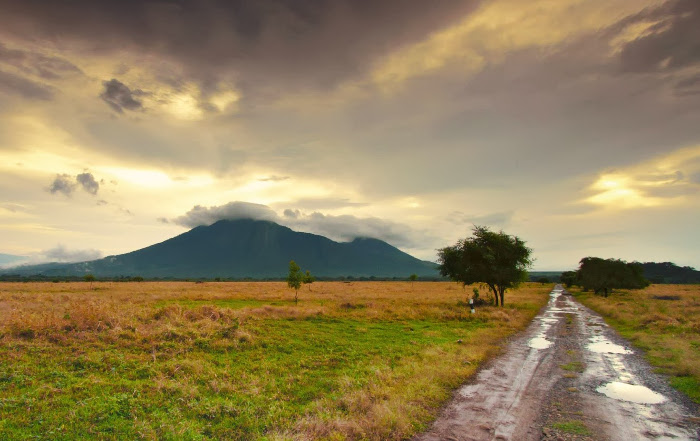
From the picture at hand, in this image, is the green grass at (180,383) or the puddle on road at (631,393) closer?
the green grass at (180,383)

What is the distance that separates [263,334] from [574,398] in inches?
639

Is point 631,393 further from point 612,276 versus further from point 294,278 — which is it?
point 612,276

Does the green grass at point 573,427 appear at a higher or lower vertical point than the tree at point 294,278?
lower

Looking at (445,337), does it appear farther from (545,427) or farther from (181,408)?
(181,408)

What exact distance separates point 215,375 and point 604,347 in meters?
20.6

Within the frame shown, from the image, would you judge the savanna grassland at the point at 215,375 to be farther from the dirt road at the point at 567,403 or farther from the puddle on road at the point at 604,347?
the puddle on road at the point at 604,347

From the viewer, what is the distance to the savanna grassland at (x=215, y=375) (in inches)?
345

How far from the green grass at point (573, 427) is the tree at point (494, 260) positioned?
33.1 meters

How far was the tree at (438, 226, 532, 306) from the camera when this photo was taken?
41.2m

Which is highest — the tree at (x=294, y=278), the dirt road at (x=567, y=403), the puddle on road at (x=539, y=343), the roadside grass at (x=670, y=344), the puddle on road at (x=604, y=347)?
the tree at (x=294, y=278)

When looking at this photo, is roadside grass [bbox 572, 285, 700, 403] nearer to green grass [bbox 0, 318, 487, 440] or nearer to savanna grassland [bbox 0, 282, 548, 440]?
savanna grassland [bbox 0, 282, 548, 440]

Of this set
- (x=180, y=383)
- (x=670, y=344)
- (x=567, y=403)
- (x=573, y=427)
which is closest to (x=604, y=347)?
(x=670, y=344)

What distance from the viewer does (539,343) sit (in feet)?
66.8

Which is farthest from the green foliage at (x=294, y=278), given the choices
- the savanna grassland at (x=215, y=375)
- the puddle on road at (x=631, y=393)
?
the puddle on road at (x=631, y=393)
